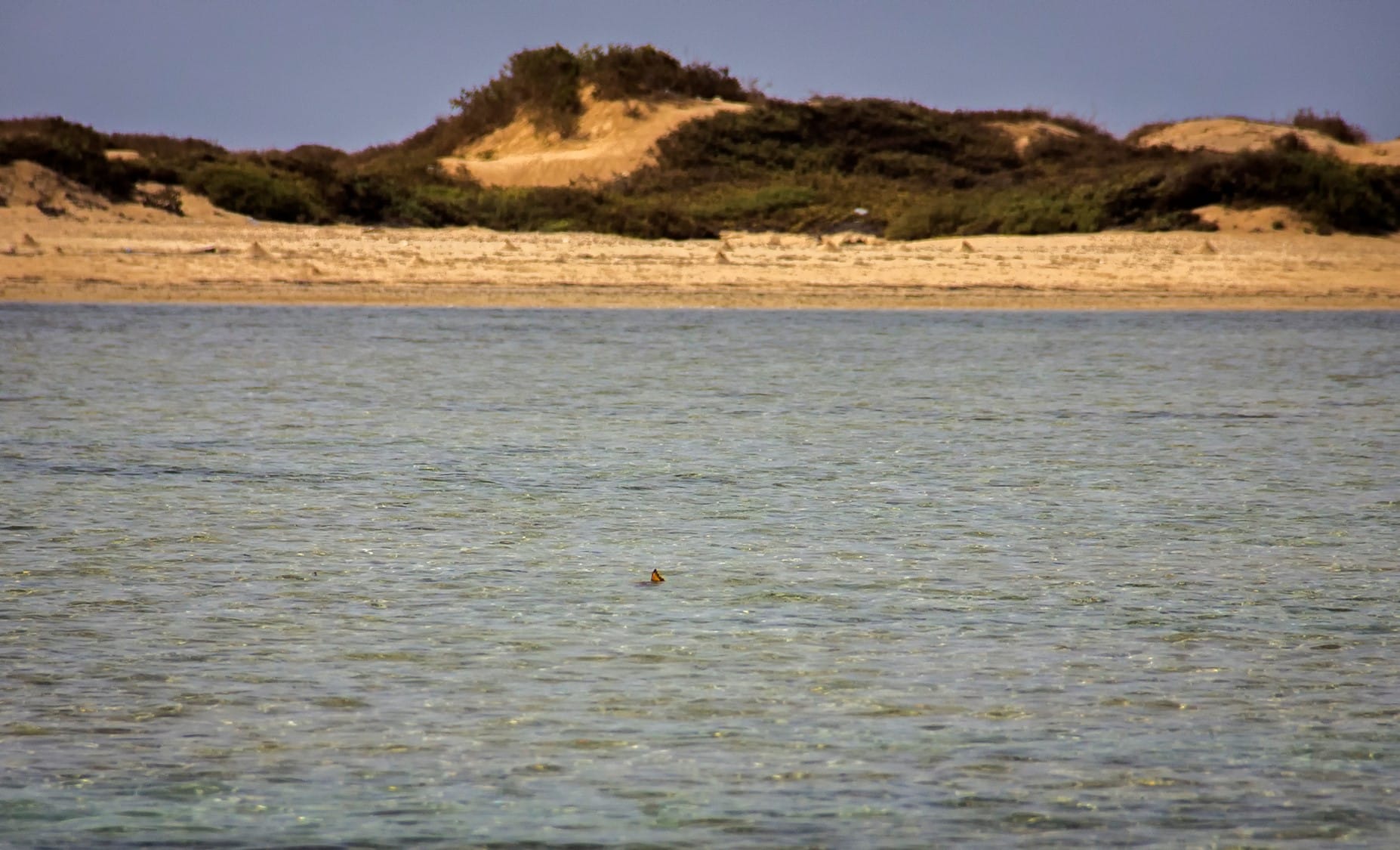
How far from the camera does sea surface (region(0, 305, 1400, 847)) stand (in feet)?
13.6

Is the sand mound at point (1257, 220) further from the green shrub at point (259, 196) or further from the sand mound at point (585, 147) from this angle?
the sand mound at point (585, 147)

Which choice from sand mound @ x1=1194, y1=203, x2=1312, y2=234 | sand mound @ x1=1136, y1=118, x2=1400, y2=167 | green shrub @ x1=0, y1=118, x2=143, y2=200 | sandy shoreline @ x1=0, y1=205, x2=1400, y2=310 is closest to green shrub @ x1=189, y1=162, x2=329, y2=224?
green shrub @ x1=0, y1=118, x2=143, y2=200

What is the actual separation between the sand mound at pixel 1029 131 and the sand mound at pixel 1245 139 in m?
2.94

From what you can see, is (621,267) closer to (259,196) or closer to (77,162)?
(259,196)

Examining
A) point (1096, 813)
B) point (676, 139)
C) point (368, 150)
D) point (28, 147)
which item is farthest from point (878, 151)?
point (1096, 813)

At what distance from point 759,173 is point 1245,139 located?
1294 cm

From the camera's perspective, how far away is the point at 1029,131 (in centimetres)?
5416

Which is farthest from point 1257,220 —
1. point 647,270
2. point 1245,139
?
point 1245,139

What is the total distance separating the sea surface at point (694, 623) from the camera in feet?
13.6

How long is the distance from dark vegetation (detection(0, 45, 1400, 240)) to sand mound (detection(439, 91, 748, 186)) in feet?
1.91

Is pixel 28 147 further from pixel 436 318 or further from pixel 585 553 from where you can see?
pixel 585 553

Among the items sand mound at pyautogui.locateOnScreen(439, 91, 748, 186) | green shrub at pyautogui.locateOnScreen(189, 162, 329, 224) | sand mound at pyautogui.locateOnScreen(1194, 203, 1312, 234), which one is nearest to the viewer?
sand mound at pyautogui.locateOnScreen(1194, 203, 1312, 234)

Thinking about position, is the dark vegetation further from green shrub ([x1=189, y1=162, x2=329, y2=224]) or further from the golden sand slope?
the golden sand slope

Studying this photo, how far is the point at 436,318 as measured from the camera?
21.6 m
